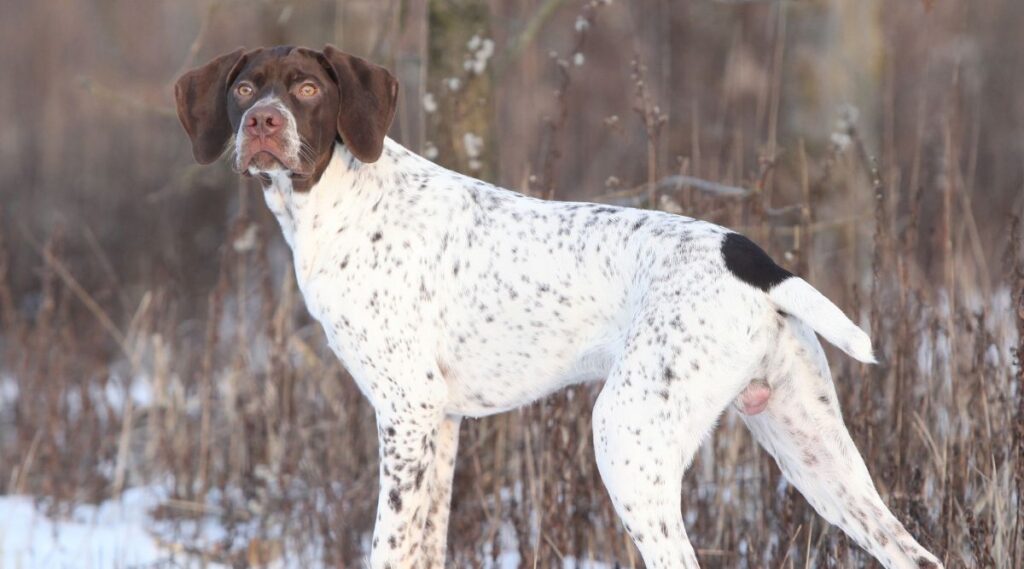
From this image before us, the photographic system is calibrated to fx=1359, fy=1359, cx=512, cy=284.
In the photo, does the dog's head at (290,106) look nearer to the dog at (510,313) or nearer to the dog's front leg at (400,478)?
the dog at (510,313)

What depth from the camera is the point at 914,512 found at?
3904 millimetres

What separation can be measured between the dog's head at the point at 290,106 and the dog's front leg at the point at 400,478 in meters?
0.69

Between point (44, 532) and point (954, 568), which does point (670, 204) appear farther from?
point (44, 532)

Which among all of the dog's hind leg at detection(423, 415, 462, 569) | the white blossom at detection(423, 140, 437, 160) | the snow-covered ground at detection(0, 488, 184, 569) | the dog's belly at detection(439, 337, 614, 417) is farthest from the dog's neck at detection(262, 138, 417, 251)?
the snow-covered ground at detection(0, 488, 184, 569)

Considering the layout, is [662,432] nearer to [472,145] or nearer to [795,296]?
[795,296]

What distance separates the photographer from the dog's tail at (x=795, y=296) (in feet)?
9.74

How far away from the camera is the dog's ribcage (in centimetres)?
336

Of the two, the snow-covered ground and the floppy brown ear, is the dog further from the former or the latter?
the snow-covered ground

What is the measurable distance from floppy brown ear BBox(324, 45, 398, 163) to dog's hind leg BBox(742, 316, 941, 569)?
1.19 metres

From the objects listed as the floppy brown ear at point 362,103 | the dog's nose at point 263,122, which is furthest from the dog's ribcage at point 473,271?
the dog's nose at point 263,122

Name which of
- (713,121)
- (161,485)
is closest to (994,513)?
(161,485)

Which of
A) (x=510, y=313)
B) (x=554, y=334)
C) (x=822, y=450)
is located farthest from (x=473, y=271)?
(x=822, y=450)

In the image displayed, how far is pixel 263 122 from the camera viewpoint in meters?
3.42

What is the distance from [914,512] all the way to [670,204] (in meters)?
1.21
